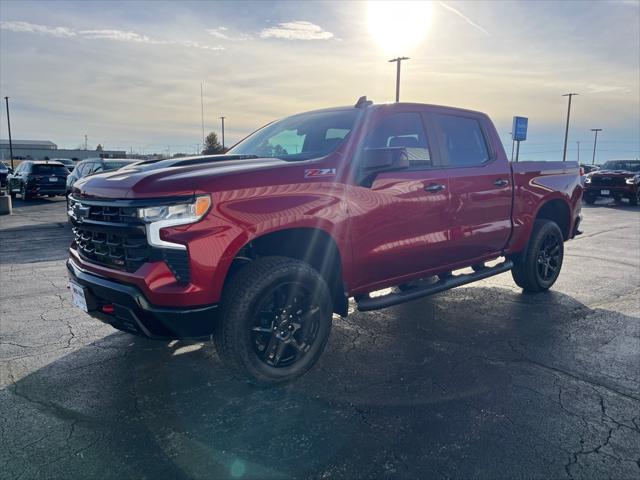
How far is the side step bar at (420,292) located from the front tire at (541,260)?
0.40 metres

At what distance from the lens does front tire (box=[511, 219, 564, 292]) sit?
557 cm

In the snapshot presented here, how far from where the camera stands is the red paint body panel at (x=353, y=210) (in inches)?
115

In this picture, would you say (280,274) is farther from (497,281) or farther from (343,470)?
(497,281)

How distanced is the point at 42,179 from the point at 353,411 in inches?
774

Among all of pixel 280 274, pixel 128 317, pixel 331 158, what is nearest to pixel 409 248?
pixel 331 158

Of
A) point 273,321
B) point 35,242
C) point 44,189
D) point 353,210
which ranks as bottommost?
point 35,242

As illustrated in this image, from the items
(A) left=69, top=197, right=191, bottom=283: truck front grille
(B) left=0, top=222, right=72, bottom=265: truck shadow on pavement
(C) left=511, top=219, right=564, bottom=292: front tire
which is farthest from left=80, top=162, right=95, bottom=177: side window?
(C) left=511, top=219, right=564, bottom=292: front tire

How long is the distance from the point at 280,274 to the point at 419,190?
1.49m

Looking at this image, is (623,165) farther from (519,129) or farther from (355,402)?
(355,402)

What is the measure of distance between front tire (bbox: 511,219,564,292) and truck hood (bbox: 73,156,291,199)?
3391mm

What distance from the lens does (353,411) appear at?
9.91ft

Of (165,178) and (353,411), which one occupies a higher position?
(165,178)

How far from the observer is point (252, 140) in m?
4.73

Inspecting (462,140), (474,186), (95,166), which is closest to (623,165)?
(462,140)
